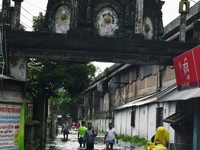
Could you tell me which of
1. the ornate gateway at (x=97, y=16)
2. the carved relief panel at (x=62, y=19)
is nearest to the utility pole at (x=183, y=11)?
the ornate gateway at (x=97, y=16)

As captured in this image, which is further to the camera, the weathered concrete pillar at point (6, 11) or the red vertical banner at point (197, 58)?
the weathered concrete pillar at point (6, 11)

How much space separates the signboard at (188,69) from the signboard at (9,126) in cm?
557

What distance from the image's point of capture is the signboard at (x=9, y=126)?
11070 mm

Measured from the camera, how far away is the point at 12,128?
459 inches

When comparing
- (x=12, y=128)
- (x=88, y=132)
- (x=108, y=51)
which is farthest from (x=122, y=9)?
(x=12, y=128)

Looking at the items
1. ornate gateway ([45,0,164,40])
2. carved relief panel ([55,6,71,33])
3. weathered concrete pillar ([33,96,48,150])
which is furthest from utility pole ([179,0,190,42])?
weathered concrete pillar ([33,96,48,150])

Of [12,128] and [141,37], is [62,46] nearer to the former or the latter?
[141,37]

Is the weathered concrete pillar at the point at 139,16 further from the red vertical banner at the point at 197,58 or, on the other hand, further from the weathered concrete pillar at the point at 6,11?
the weathered concrete pillar at the point at 6,11

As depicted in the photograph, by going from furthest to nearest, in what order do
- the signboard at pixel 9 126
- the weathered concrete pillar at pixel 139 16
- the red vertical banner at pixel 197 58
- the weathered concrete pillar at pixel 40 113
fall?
the weathered concrete pillar at pixel 40 113 < the weathered concrete pillar at pixel 139 16 < the red vertical banner at pixel 197 58 < the signboard at pixel 9 126

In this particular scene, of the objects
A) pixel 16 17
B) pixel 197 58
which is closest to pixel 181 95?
pixel 197 58

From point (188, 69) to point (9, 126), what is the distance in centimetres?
611

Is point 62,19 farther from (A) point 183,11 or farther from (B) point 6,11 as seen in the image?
(A) point 183,11

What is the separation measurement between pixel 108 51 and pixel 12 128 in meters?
5.24

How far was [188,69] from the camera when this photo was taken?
13.6m
